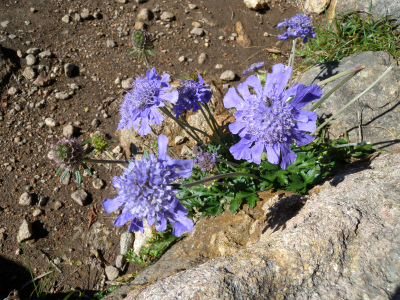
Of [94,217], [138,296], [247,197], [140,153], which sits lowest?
[94,217]

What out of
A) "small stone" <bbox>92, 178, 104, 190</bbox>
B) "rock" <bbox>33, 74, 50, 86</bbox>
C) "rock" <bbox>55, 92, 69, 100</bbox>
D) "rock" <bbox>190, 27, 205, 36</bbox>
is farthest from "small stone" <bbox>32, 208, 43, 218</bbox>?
"rock" <bbox>190, 27, 205, 36</bbox>

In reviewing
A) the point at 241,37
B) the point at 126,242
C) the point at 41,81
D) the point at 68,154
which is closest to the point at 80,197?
the point at 126,242

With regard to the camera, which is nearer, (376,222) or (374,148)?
(376,222)

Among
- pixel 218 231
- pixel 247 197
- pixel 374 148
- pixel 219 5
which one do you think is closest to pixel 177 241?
pixel 218 231

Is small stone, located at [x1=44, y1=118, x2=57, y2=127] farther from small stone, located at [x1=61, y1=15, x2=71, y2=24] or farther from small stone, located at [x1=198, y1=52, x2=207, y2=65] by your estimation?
small stone, located at [x1=198, y1=52, x2=207, y2=65]

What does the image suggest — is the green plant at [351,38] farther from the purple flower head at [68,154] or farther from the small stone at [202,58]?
the purple flower head at [68,154]

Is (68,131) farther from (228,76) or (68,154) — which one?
(228,76)

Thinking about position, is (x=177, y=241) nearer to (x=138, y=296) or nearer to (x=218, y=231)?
(x=218, y=231)
